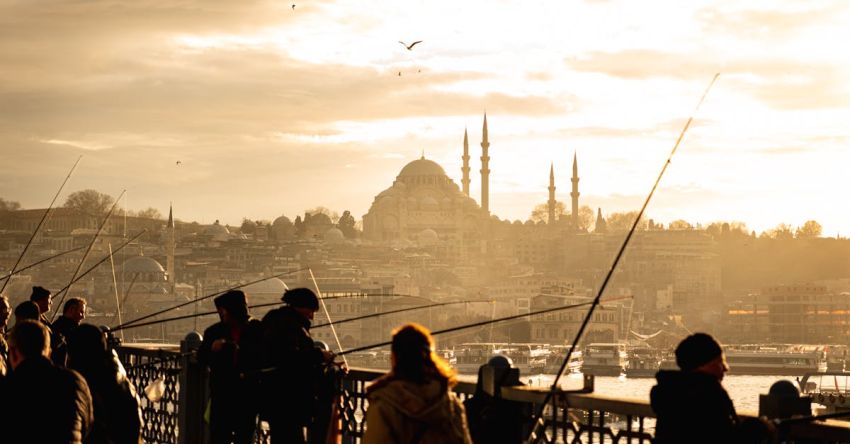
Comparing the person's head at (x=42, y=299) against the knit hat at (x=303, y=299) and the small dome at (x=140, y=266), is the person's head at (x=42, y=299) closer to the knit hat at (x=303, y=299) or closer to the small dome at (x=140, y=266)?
the knit hat at (x=303, y=299)

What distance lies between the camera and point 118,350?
25.3 ft

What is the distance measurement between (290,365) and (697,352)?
5.94 feet

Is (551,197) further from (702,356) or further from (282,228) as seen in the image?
(702,356)

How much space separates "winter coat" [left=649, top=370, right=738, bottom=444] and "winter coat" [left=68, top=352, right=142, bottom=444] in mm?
1678

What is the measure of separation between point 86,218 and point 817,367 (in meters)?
61.2

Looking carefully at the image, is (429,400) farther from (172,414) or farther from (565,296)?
(565,296)

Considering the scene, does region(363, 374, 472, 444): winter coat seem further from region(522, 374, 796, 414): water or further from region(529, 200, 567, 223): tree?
region(529, 200, 567, 223): tree

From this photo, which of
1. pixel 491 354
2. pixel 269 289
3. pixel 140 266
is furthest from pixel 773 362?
pixel 140 266

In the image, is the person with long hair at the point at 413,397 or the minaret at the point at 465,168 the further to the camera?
the minaret at the point at 465,168

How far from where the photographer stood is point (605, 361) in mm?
74125

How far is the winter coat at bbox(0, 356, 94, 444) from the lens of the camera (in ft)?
13.5

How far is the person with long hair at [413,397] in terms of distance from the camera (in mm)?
3664

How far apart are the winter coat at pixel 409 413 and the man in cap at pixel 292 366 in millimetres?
1607

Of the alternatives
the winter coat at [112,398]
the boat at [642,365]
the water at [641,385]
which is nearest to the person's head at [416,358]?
the winter coat at [112,398]
